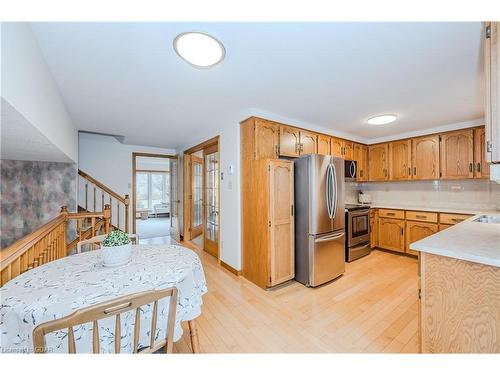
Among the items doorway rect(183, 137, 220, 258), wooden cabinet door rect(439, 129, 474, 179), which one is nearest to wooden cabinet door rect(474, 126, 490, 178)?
wooden cabinet door rect(439, 129, 474, 179)

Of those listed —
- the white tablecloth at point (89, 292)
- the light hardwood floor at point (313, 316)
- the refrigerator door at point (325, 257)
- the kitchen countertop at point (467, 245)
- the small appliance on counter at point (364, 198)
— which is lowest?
the light hardwood floor at point (313, 316)

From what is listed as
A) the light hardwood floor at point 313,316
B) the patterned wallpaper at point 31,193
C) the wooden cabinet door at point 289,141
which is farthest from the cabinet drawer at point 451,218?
the patterned wallpaper at point 31,193

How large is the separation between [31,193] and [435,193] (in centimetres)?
679

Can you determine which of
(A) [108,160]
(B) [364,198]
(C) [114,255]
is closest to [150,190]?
(A) [108,160]

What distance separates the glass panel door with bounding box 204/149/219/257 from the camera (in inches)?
151

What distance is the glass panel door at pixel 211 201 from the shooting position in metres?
3.83

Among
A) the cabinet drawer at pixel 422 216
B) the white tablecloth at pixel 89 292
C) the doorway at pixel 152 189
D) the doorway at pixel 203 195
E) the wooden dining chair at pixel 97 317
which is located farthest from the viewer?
the doorway at pixel 152 189

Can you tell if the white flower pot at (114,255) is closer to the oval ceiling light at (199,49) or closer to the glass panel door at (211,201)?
the oval ceiling light at (199,49)

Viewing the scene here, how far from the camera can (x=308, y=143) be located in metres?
3.31

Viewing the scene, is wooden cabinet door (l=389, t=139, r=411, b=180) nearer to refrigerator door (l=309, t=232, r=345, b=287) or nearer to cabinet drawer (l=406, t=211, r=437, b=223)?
cabinet drawer (l=406, t=211, r=437, b=223)

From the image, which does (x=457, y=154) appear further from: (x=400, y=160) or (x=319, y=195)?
(x=319, y=195)

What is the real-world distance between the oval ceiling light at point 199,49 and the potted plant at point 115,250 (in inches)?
54.3

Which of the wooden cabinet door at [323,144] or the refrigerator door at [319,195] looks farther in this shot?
the wooden cabinet door at [323,144]
